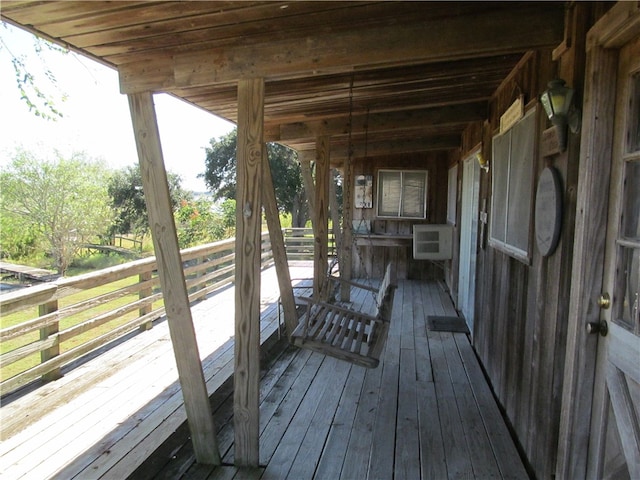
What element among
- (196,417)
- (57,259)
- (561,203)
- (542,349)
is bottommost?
(57,259)

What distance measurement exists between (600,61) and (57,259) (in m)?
14.8

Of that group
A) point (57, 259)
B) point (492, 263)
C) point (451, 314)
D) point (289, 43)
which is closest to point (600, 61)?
point (289, 43)

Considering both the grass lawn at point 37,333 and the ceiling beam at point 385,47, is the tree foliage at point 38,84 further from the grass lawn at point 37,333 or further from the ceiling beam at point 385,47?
the ceiling beam at point 385,47

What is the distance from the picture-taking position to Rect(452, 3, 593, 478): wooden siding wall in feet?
5.28

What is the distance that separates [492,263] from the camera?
2.97m

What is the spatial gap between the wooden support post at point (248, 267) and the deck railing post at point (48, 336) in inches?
77.9

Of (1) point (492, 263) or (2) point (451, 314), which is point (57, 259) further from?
(1) point (492, 263)

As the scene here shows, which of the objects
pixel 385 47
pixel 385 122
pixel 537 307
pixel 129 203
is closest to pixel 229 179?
pixel 129 203

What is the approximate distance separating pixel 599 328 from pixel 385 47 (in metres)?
1.40

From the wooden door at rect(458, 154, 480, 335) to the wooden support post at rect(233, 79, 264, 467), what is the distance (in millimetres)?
2564

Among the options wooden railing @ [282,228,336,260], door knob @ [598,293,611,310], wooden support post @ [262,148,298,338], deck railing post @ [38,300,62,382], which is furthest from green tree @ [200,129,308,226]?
door knob @ [598,293,611,310]

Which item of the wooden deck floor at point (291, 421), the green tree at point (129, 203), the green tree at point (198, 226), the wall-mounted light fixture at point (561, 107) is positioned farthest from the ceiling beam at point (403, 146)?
the green tree at point (129, 203)

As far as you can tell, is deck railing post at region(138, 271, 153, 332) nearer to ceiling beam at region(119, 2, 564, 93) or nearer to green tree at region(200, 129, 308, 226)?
ceiling beam at region(119, 2, 564, 93)

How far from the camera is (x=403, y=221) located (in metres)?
6.96
